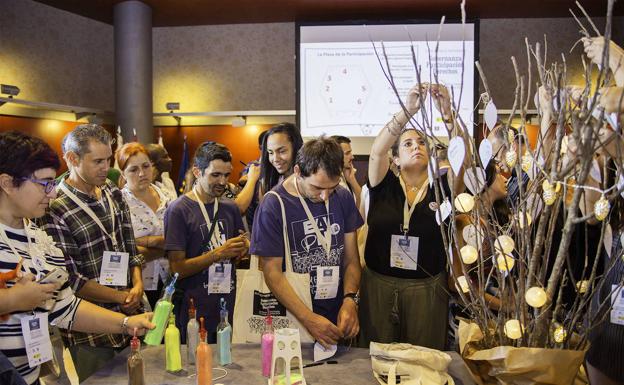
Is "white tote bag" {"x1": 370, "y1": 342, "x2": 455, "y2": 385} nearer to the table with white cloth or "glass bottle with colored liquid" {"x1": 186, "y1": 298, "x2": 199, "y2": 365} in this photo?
the table with white cloth

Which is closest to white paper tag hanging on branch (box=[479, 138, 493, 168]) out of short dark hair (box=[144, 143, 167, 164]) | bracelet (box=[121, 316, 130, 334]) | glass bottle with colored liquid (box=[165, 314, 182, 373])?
glass bottle with colored liquid (box=[165, 314, 182, 373])

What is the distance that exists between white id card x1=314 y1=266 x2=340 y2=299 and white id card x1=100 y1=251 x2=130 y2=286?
0.88 m

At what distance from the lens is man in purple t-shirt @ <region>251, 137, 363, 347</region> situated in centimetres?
216

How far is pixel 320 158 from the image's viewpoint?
85.0 inches

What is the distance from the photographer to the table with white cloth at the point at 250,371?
5.55 feet

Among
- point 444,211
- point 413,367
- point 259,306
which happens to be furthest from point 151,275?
point 444,211

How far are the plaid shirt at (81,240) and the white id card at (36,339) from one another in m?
0.61

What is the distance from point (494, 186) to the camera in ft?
8.07

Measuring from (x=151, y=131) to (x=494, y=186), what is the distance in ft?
14.6

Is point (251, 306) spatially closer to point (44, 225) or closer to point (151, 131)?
point (44, 225)

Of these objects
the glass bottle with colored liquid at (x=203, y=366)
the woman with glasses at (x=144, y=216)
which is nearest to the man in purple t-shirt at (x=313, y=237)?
the glass bottle with colored liquid at (x=203, y=366)

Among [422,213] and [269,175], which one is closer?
[422,213]

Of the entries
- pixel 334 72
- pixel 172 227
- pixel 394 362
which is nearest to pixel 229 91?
pixel 334 72

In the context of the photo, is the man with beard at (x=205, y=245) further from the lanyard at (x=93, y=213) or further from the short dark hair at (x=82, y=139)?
the short dark hair at (x=82, y=139)
